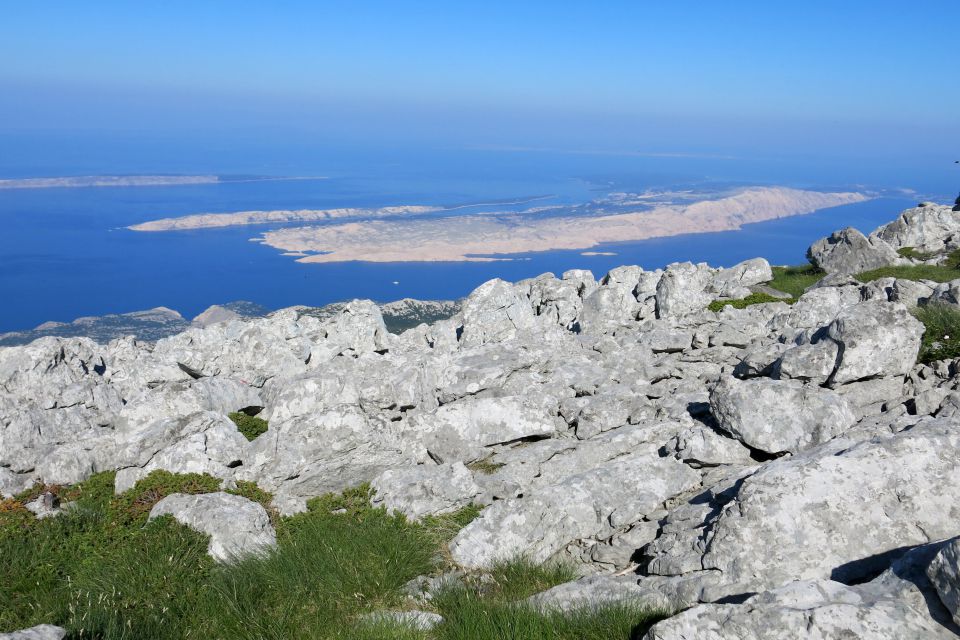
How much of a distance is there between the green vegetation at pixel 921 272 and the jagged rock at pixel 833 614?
70.2 feet

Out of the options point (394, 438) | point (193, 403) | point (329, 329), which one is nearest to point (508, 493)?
point (394, 438)

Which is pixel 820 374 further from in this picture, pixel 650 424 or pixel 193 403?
pixel 193 403

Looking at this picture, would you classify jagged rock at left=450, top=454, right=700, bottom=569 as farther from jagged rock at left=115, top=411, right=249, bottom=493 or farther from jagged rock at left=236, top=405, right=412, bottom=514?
jagged rock at left=115, top=411, right=249, bottom=493

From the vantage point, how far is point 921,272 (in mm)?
25672

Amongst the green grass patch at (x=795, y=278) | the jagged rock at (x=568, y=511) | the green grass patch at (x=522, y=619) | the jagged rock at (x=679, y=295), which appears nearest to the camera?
the green grass patch at (x=522, y=619)

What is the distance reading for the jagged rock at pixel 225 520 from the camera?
32.9 feet

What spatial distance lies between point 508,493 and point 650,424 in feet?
9.79

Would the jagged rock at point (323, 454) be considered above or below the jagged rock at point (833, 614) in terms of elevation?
below

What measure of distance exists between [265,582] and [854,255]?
89.7 ft

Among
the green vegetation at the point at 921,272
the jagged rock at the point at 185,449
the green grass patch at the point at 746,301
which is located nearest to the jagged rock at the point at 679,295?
the green grass patch at the point at 746,301

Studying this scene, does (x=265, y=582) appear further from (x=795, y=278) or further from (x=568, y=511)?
(x=795, y=278)

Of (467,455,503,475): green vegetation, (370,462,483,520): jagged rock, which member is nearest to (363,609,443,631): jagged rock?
(370,462,483,520): jagged rock

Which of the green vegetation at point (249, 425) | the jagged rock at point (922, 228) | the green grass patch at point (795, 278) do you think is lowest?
the green vegetation at point (249, 425)

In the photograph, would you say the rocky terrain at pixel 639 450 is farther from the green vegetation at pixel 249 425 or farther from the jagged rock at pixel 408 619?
the jagged rock at pixel 408 619
